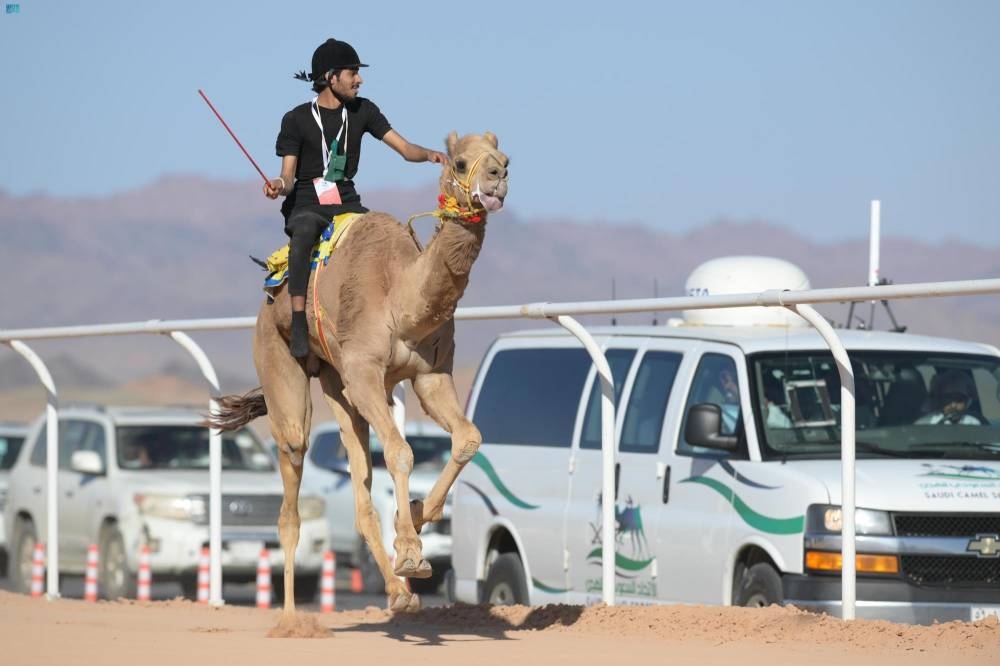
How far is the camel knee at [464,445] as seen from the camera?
10469 millimetres

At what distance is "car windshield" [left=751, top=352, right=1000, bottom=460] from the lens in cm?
1271

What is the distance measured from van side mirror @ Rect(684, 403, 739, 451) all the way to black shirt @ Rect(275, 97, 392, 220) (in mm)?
2491

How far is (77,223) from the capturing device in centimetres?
16150

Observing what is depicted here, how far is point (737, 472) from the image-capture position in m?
12.6

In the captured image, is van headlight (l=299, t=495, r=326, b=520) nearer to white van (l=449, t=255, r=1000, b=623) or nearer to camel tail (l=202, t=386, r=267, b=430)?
white van (l=449, t=255, r=1000, b=623)

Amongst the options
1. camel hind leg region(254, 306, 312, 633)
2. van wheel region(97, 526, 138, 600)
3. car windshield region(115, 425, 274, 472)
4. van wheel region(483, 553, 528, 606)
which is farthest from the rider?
car windshield region(115, 425, 274, 472)

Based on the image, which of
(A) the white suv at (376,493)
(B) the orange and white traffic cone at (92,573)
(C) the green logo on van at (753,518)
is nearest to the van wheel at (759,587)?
(C) the green logo on van at (753,518)

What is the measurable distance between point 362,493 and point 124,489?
10.6 m

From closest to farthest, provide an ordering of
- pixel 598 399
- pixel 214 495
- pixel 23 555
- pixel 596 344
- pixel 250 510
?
pixel 596 344, pixel 598 399, pixel 214 495, pixel 250 510, pixel 23 555

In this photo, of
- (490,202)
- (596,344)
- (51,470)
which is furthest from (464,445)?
(51,470)

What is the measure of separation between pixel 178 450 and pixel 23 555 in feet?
6.93

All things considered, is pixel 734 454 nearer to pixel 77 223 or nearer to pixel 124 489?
pixel 124 489

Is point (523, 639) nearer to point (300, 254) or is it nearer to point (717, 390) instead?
point (300, 254)

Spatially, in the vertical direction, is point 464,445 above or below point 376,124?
below
